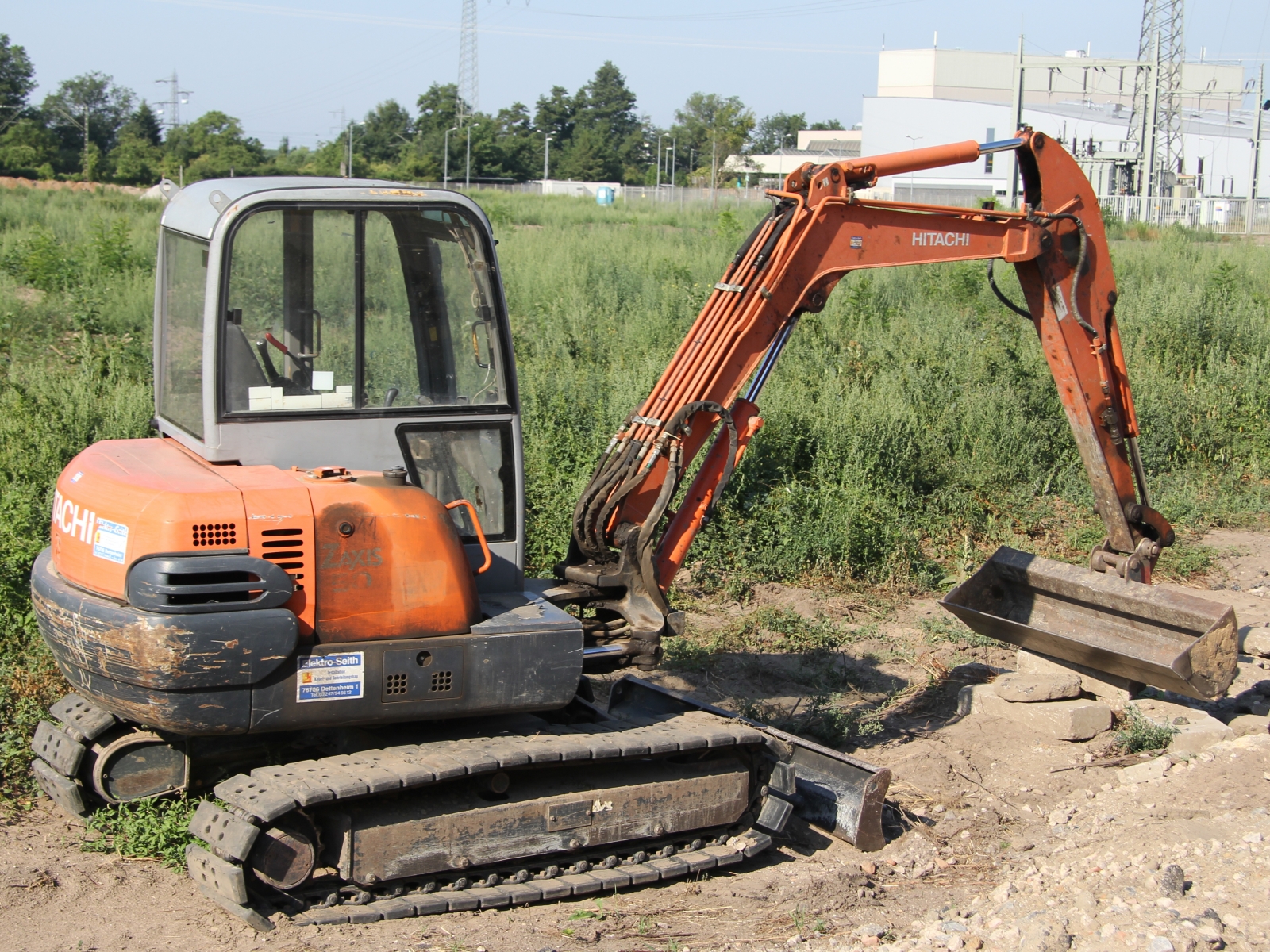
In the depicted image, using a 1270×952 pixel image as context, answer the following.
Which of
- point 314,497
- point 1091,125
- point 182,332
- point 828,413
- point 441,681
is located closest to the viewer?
point 314,497

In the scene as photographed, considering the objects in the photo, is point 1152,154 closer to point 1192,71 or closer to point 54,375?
point 54,375

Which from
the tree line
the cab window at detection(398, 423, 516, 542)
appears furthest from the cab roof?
the tree line

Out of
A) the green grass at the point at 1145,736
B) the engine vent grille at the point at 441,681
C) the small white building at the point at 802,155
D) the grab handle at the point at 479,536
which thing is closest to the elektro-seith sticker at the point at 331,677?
the engine vent grille at the point at 441,681

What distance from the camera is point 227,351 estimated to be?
4504mm

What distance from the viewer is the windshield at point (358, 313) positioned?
4574mm

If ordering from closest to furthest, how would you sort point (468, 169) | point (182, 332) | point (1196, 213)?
1. point (182, 332)
2. point (1196, 213)
3. point (468, 169)

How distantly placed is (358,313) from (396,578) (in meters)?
1.07

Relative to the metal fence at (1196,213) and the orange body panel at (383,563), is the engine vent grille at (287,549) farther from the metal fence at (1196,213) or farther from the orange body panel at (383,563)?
the metal fence at (1196,213)

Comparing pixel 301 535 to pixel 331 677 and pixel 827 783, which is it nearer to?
pixel 331 677

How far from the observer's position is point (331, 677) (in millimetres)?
4301

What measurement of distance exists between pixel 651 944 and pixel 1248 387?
10.5 m

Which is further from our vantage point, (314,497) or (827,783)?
(827,783)

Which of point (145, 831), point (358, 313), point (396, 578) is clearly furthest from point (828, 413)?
point (145, 831)

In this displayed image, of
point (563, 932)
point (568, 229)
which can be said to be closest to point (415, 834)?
point (563, 932)
